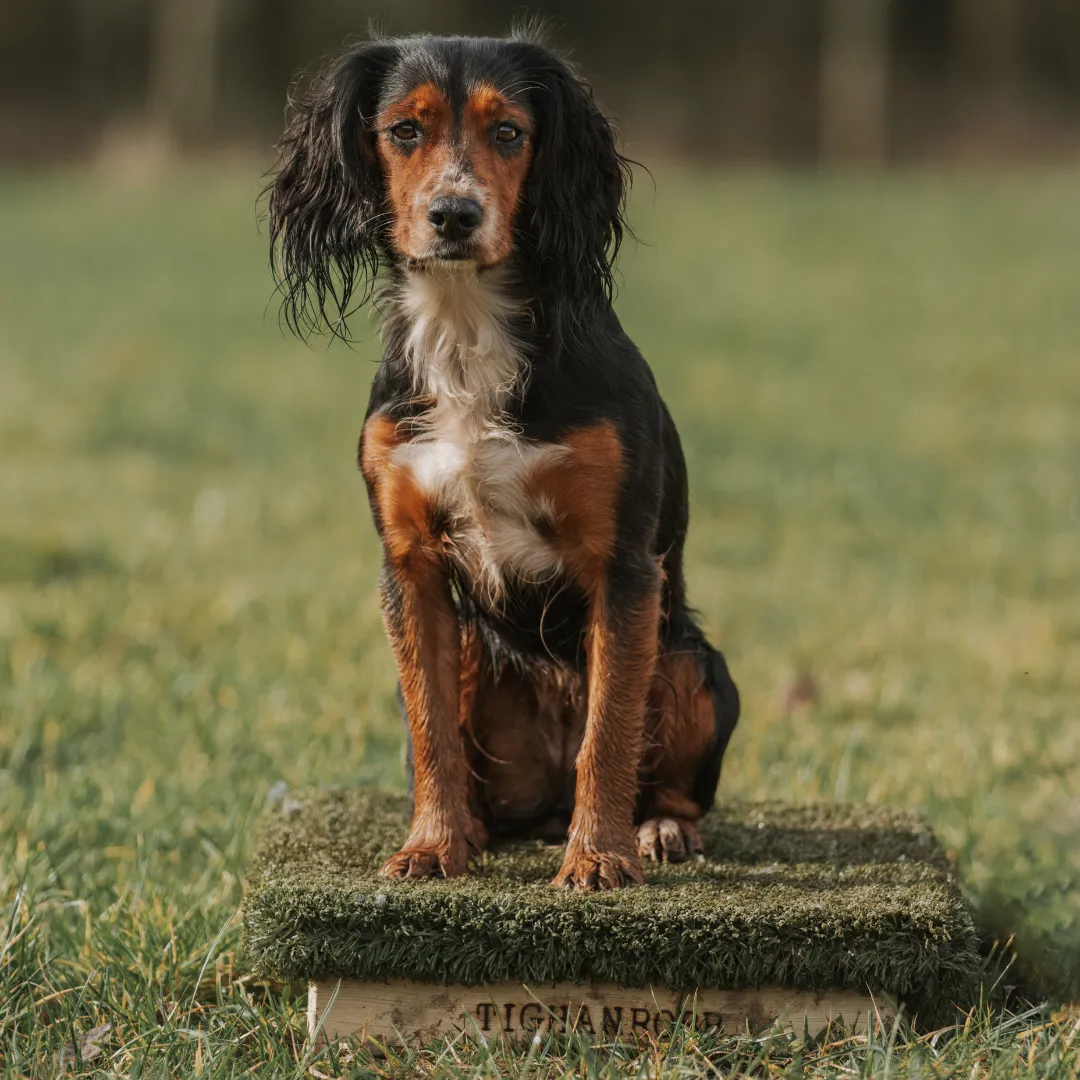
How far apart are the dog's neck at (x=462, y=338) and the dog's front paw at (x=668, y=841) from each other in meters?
1.16

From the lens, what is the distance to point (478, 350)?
3.56 meters

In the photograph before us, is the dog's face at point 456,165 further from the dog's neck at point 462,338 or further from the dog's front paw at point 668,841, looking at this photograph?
the dog's front paw at point 668,841

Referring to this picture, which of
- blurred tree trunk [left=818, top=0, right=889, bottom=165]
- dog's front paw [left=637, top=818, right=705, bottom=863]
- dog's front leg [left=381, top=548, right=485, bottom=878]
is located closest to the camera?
dog's front leg [left=381, top=548, right=485, bottom=878]

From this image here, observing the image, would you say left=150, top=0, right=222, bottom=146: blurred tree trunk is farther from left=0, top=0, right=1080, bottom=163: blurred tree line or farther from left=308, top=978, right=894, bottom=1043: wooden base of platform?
left=308, top=978, right=894, bottom=1043: wooden base of platform

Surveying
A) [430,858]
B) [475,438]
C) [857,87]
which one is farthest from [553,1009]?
[857,87]

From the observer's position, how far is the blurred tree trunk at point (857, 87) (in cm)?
2762

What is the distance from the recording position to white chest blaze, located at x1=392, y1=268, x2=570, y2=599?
11.4ft

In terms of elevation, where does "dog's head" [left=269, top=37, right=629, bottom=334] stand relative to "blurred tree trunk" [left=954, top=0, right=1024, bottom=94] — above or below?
below

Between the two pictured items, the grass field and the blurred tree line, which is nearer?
the grass field

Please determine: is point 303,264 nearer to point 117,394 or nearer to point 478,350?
point 478,350

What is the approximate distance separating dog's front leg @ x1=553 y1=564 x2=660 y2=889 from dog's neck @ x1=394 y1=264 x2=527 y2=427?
0.50 metres

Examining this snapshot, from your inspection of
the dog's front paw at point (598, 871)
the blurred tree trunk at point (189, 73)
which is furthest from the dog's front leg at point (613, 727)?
the blurred tree trunk at point (189, 73)

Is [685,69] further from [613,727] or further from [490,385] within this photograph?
[613,727]

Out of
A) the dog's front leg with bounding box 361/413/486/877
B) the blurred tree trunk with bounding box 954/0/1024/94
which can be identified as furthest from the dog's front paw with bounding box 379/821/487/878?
the blurred tree trunk with bounding box 954/0/1024/94
